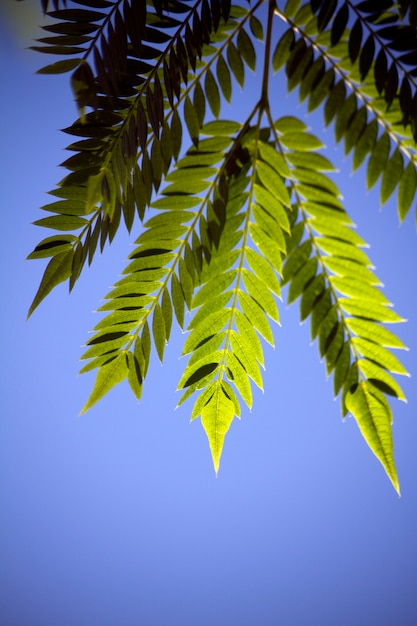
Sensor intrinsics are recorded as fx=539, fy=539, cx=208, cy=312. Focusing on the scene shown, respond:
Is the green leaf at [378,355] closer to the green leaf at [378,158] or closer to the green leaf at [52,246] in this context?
the green leaf at [378,158]

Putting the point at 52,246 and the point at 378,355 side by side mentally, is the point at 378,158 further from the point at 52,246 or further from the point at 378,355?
the point at 52,246

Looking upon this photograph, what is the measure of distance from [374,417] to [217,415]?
0.34m

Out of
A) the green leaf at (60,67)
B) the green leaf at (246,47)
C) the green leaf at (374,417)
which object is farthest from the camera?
the green leaf at (246,47)

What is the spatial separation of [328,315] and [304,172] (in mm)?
320

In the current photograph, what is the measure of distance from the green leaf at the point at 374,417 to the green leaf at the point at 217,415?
266 mm

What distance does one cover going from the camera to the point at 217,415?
1232 mm

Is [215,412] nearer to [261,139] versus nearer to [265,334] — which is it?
[265,334]

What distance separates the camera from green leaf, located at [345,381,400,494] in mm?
1082

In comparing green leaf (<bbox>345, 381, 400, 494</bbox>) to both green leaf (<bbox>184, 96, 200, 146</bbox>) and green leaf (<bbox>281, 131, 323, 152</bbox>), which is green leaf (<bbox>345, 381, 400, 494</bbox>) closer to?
green leaf (<bbox>281, 131, 323, 152</bbox>)

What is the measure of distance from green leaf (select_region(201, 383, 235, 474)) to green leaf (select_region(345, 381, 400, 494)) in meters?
0.27

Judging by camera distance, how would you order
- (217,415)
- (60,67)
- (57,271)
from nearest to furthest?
(60,67)
(57,271)
(217,415)

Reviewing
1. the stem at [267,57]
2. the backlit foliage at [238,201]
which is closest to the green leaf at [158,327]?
the backlit foliage at [238,201]

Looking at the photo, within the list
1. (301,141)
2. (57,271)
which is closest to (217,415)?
(57,271)

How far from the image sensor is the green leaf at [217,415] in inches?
48.0
